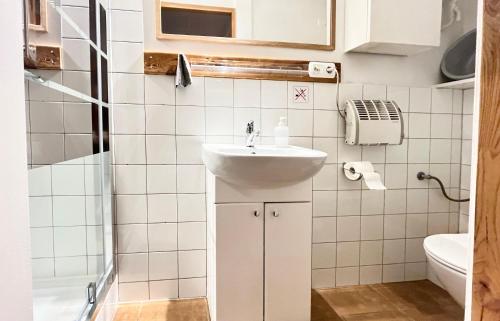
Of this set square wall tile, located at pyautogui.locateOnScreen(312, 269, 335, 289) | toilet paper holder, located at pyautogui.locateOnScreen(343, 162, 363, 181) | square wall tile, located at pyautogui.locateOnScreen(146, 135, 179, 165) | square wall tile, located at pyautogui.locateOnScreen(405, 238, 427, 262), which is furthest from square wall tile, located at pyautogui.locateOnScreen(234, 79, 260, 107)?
square wall tile, located at pyautogui.locateOnScreen(405, 238, 427, 262)

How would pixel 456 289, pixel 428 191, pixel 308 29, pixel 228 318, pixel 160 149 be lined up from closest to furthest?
pixel 456 289, pixel 228 318, pixel 160 149, pixel 308 29, pixel 428 191

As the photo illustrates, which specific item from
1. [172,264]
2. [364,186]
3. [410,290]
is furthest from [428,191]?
[172,264]

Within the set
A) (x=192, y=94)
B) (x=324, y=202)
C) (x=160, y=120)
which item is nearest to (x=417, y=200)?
(x=324, y=202)

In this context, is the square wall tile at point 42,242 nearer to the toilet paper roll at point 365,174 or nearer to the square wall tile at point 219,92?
the square wall tile at point 219,92

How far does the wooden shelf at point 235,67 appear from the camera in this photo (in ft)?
5.86

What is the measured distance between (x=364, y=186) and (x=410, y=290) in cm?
69

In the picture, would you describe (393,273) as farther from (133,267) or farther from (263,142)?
(133,267)

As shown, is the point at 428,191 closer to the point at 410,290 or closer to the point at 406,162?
the point at 406,162

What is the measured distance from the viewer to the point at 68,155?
1.25 m

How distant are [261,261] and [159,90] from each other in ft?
3.42

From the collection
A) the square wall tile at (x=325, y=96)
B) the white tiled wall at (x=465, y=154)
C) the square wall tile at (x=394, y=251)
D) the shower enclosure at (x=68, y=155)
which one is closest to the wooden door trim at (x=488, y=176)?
the shower enclosure at (x=68, y=155)

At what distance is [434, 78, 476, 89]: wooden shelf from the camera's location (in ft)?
6.22

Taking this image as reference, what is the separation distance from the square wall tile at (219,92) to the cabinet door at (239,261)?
2.19 ft

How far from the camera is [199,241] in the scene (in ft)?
6.25
